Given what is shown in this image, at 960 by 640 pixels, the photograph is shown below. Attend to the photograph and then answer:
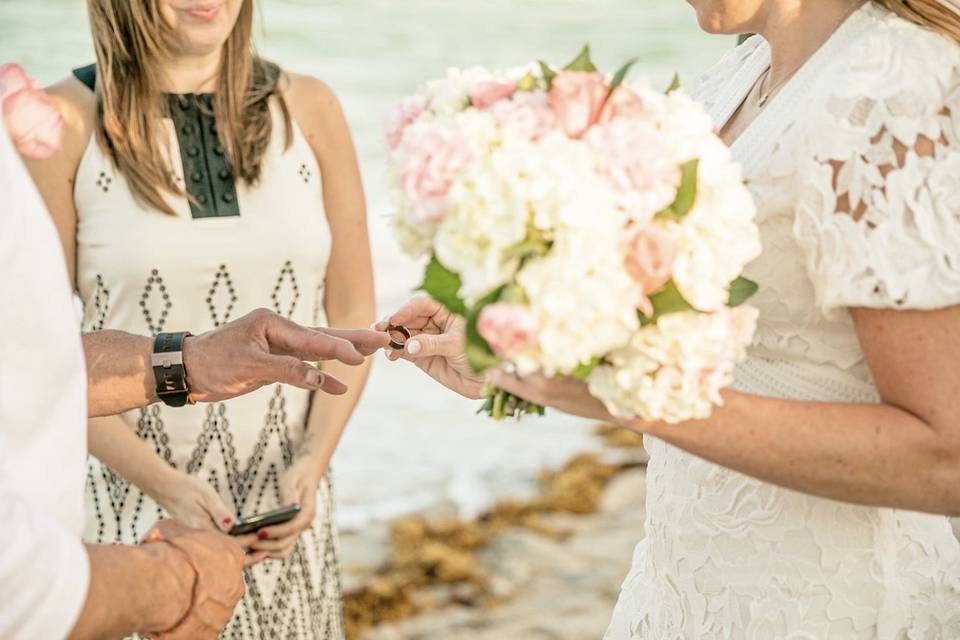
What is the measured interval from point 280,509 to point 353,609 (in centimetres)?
247

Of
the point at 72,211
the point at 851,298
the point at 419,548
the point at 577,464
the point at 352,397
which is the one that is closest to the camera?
the point at 851,298

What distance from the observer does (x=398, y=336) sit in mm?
2176

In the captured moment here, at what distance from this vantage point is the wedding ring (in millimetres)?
2160

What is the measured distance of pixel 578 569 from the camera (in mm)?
5410

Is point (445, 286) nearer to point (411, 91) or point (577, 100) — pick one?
point (577, 100)

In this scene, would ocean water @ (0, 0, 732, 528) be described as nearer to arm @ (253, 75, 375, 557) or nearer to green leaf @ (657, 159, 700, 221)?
arm @ (253, 75, 375, 557)

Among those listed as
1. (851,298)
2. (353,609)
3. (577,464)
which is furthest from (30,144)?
(577,464)

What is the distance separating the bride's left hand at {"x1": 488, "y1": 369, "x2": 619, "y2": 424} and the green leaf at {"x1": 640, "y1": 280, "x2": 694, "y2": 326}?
16 cm

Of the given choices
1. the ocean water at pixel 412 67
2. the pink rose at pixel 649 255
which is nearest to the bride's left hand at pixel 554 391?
the pink rose at pixel 649 255

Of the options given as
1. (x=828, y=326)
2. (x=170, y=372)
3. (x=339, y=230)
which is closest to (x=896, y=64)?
(x=828, y=326)

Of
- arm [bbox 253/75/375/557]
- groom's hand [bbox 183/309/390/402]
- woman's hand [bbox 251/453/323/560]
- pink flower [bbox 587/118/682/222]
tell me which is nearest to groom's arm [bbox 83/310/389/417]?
groom's hand [bbox 183/309/390/402]

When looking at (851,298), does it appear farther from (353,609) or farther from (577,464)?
(577,464)

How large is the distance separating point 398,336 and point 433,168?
87 centimetres

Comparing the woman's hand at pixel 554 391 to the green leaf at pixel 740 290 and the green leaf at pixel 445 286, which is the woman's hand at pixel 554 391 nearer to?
the green leaf at pixel 445 286
